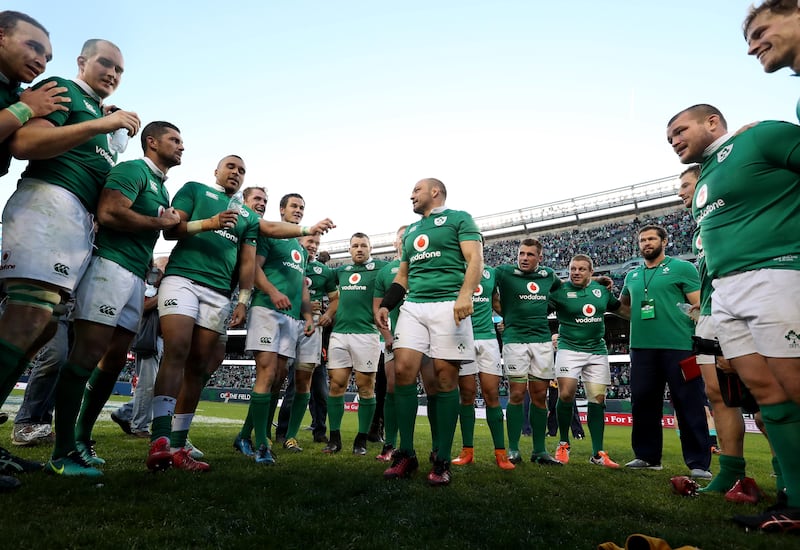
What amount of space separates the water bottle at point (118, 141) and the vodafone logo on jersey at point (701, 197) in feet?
15.0

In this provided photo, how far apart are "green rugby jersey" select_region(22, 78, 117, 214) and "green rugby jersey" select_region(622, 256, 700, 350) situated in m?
6.06

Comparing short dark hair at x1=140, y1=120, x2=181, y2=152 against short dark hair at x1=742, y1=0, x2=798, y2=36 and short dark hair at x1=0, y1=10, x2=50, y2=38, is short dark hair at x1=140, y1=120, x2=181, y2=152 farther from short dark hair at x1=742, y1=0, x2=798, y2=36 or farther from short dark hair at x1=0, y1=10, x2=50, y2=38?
short dark hair at x1=742, y1=0, x2=798, y2=36

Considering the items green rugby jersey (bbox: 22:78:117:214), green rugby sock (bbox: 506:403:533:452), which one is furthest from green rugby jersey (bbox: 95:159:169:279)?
green rugby sock (bbox: 506:403:533:452)

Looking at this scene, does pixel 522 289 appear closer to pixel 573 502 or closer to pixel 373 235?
pixel 573 502

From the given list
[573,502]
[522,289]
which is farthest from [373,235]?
[573,502]

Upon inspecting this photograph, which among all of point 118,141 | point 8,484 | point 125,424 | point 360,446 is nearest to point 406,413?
point 360,446

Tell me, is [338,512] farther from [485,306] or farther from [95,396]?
[485,306]

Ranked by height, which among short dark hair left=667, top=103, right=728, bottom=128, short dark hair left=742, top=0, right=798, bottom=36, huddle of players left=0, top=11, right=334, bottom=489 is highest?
short dark hair left=742, top=0, right=798, bottom=36

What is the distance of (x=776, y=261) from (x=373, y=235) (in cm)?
5445

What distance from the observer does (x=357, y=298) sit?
738 centimetres

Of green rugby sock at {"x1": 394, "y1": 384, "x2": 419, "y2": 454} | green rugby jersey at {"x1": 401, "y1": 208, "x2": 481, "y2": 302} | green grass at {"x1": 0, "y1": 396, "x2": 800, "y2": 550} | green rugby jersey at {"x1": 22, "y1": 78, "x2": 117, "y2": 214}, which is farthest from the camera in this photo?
green rugby jersey at {"x1": 401, "y1": 208, "x2": 481, "y2": 302}

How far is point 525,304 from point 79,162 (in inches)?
216

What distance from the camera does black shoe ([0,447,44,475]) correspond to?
10.6 feet

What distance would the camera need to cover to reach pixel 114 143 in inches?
161
